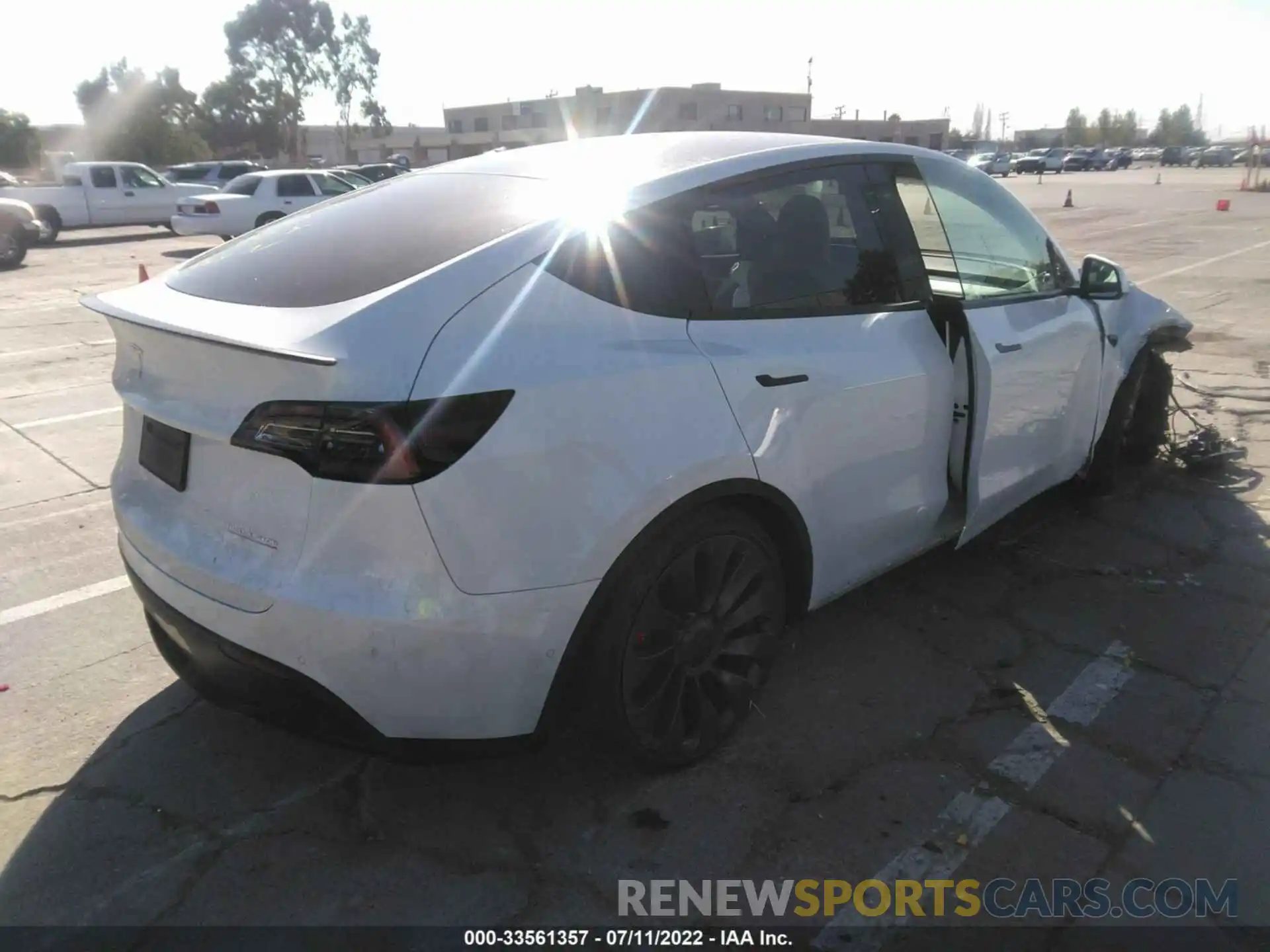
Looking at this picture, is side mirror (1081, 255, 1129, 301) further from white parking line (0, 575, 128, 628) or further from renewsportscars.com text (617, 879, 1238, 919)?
white parking line (0, 575, 128, 628)

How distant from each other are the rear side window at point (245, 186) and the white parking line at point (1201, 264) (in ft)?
52.7

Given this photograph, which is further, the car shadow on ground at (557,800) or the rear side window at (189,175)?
the rear side window at (189,175)

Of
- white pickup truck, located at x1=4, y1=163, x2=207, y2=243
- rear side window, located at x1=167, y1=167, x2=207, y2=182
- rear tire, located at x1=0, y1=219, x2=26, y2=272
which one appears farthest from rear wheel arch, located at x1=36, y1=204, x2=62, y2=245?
rear side window, located at x1=167, y1=167, x2=207, y2=182

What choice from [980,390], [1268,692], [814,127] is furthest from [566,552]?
[814,127]

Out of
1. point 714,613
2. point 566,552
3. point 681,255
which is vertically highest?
point 681,255

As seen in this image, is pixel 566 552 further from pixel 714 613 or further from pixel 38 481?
pixel 38 481

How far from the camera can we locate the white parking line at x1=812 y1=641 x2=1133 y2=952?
2.34 m

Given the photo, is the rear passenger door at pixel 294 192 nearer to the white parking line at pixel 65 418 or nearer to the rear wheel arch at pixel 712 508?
the white parking line at pixel 65 418

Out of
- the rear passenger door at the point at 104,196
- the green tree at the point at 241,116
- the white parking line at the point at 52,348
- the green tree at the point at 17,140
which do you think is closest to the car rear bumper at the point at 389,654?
the white parking line at the point at 52,348

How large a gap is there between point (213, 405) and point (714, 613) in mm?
1441

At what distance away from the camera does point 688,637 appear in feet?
8.89

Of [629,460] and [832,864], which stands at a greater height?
[629,460]

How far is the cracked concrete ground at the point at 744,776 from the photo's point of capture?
2.47 m

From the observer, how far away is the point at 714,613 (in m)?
2.76
